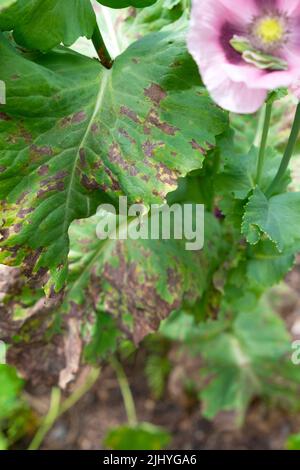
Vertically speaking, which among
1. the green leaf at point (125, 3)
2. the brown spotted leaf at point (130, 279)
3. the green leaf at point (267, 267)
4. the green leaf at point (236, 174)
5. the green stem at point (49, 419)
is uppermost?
the green leaf at point (125, 3)

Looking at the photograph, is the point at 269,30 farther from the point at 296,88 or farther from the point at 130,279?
the point at 130,279

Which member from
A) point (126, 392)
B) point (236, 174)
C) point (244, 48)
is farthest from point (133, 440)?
point (244, 48)

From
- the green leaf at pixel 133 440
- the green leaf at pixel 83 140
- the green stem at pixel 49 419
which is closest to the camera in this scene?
the green leaf at pixel 83 140

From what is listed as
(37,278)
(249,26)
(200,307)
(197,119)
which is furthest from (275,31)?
(200,307)

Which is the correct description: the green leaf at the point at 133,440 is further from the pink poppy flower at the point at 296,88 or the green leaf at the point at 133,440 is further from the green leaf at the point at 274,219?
the pink poppy flower at the point at 296,88

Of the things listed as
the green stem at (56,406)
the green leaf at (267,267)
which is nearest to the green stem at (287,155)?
the green leaf at (267,267)

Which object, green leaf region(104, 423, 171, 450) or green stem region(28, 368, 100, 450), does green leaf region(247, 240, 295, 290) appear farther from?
green stem region(28, 368, 100, 450)

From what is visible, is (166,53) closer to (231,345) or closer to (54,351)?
(54,351)
